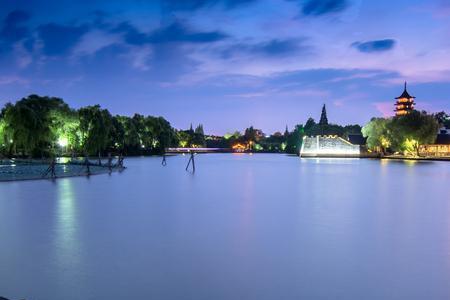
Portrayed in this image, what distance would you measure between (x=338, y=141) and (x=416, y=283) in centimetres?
10501

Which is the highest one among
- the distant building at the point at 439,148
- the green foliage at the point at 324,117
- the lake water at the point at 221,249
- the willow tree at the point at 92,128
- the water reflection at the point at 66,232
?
the green foliage at the point at 324,117

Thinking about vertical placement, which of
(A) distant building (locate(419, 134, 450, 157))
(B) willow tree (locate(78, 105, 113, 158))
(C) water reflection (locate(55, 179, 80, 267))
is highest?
(B) willow tree (locate(78, 105, 113, 158))

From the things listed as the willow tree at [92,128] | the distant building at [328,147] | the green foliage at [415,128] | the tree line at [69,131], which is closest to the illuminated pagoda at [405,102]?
the distant building at [328,147]

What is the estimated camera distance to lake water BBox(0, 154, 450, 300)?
7863 millimetres

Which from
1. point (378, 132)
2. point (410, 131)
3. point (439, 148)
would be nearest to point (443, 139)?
point (439, 148)

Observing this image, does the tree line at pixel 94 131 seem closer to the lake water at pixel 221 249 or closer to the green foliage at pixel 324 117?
the lake water at pixel 221 249

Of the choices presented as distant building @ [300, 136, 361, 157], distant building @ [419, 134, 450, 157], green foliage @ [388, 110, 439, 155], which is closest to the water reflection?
green foliage @ [388, 110, 439, 155]

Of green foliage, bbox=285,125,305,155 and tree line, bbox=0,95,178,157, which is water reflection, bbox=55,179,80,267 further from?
green foliage, bbox=285,125,305,155

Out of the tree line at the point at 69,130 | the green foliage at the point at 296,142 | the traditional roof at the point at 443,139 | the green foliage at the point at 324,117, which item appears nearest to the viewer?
the tree line at the point at 69,130

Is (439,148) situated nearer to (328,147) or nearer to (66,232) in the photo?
(328,147)

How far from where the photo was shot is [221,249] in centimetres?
1080

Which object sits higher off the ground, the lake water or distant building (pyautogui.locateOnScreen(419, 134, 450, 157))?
distant building (pyautogui.locateOnScreen(419, 134, 450, 157))

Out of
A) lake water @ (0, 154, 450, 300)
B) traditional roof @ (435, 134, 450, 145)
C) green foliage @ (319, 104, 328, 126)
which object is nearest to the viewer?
lake water @ (0, 154, 450, 300)

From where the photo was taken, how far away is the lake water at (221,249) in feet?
25.8
